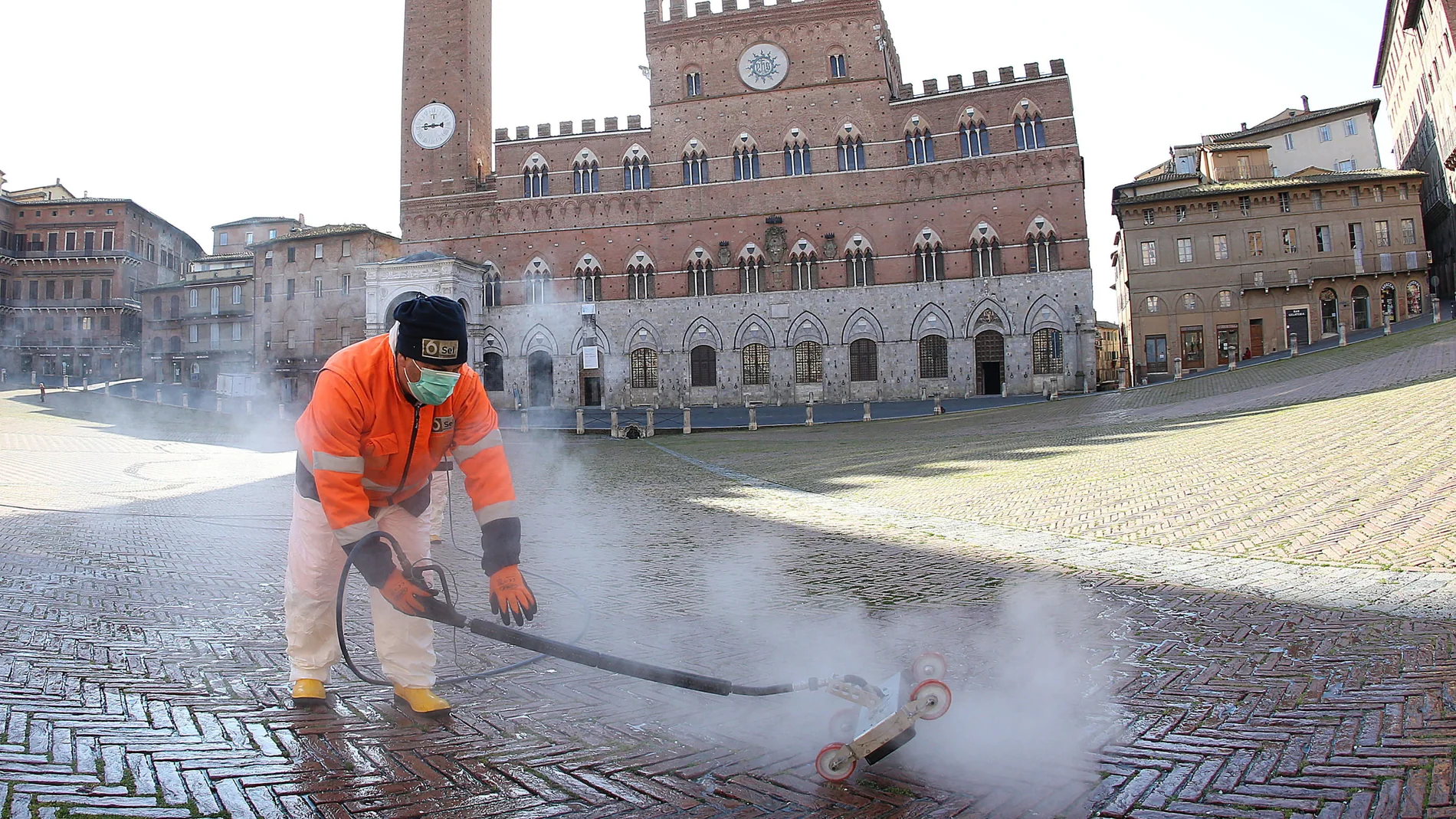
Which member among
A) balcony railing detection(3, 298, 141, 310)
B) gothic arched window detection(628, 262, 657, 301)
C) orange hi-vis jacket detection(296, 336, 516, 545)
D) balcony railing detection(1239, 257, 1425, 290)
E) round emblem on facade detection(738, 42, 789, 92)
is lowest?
orange hi-vis jacket detection(296, 336, 516, 545)

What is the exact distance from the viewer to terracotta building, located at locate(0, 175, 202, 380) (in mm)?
42344

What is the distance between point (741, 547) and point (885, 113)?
31.6 m

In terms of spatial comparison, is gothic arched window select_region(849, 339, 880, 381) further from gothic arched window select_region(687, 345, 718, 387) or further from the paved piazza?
the paved piazza

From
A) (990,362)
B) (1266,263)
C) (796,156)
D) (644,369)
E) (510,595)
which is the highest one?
(796,156)

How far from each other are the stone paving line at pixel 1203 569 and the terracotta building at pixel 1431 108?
37.9 m

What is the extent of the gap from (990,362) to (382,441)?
32.3 metres

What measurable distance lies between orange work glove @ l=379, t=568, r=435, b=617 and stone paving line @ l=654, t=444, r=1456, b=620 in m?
4.65

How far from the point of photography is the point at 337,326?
142ft

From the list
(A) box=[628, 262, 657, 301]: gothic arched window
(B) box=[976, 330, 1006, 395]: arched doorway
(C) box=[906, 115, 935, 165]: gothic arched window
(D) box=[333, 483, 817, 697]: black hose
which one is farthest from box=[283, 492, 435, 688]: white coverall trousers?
(C) box=[906, 115, 935, 165]: gothic arched window

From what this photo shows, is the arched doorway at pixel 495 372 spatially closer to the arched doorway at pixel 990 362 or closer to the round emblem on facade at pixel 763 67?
the round emblem on facade at pixel 763 67

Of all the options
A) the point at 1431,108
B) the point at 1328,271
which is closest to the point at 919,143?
the point at 1328,271

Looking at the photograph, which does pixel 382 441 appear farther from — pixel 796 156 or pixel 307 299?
pixel 307 299

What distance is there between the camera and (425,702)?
128 inches

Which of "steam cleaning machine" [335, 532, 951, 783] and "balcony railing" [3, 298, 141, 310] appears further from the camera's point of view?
"balcony railing" [3, 298, 141, 310]
